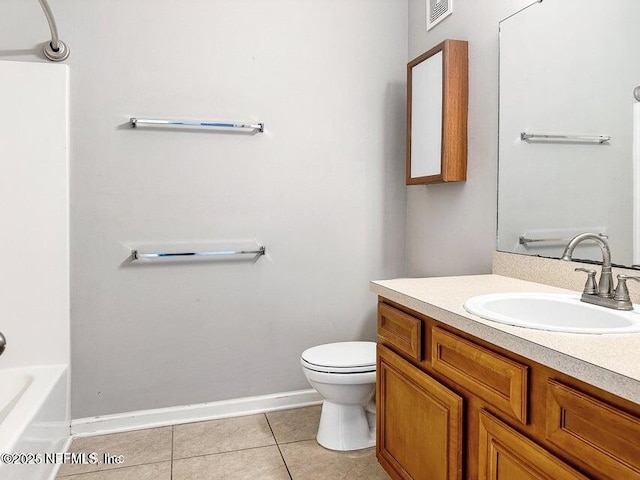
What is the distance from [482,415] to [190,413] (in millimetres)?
1630

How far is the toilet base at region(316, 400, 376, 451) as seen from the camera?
207 cm

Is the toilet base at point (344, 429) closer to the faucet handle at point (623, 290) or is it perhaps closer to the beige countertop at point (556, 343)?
the beige countertop at point (556, 343)

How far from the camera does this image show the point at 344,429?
2082mm

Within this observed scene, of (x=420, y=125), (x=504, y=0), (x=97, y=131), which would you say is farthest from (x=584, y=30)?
(x=97, y=131)

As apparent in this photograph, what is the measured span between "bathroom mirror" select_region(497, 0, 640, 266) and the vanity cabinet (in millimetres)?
590

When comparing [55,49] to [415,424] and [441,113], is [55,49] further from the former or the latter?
[415,424]

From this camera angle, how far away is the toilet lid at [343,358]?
6.53 feet

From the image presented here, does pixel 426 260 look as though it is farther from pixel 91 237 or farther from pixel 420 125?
pixel 91 237

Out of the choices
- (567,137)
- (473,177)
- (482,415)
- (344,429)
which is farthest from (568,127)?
(344,429)

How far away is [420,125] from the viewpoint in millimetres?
2295

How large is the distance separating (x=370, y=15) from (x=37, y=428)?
2428 mm

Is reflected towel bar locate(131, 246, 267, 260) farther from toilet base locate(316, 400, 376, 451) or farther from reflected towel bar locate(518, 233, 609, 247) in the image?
reflected towel bar locate(518, 233, 609, 247)

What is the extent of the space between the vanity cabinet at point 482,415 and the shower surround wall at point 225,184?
87 centimetres

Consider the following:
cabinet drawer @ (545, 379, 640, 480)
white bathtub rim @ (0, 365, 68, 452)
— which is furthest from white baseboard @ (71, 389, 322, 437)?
cabinet drawer @ (545, 379, 640, 480)
